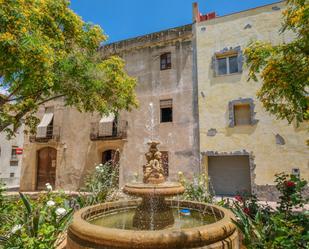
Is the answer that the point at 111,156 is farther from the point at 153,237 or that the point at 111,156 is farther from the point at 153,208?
the point at 153,237

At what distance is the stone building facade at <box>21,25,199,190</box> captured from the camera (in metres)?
14.1

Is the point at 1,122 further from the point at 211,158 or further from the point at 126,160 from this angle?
the point at 211,158

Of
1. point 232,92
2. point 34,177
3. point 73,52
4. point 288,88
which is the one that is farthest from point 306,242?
point 34,177

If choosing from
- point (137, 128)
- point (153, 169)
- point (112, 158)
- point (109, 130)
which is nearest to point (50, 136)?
point (109, 130)

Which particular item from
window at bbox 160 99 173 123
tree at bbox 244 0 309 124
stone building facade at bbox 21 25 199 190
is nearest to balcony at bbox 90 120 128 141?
stone building facade at bbox 21 25 199 190

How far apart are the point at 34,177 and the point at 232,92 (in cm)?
1524

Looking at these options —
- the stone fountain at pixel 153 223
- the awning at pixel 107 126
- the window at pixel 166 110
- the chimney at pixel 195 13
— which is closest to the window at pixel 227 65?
the chimney at pixel 195 13

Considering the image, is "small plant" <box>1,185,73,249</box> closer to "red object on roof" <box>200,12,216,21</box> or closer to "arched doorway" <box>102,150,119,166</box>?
"arched doorway" <box>102,150,119,166</box>

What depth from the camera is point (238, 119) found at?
13.2 metres

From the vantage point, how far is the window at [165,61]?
1526 cm

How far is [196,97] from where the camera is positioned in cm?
1400

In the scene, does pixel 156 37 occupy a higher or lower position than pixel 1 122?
higher

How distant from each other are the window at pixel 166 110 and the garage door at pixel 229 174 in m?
3.36

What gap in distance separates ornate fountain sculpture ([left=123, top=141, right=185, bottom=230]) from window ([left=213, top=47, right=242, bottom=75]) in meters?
10.1
